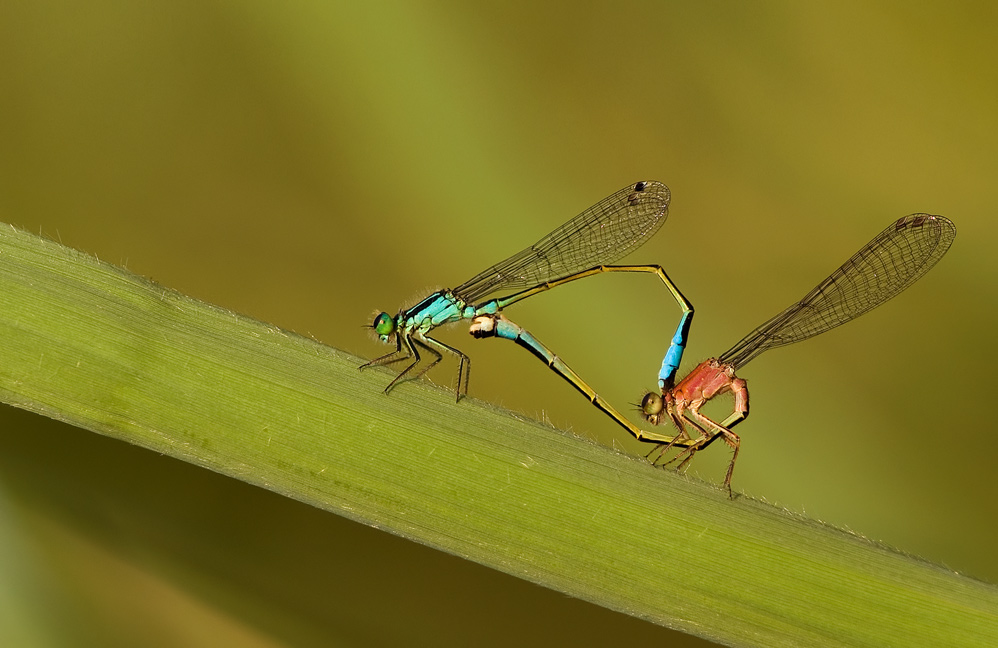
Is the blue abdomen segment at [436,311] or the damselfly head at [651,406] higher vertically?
the blue abdomen segment at [436,311]

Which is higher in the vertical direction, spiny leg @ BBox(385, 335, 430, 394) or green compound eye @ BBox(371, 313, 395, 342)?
green compound eye @ BBox(371, 313, 395, 342)

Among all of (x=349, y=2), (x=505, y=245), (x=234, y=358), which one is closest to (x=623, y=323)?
(x=505, y=245)

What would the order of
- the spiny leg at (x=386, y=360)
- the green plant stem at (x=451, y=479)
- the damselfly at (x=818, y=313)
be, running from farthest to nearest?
the damselfly at (x=818, y=313)
the spiny leg at (x=386, y=360)
the green plant stem at (x=451, y=479)

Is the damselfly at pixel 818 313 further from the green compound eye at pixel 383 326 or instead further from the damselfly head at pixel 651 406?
the green compound eye at pixel 383 326

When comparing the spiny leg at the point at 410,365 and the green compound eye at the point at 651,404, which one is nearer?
the spiny leg at the point at 410,365

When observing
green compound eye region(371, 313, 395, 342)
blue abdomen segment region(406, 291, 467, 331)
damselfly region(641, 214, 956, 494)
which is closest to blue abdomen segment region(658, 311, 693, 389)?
damselfly region(641, 214, 956, 494)

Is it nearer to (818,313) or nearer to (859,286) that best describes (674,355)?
(818,313)

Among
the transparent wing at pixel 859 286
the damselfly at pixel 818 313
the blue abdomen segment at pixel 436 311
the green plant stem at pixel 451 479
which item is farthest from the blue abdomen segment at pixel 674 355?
the green plant stem at pixel 451 479

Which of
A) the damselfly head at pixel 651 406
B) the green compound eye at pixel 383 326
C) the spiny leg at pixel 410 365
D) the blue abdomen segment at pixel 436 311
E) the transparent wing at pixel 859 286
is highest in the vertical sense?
the transparent wing at pixel 859 286

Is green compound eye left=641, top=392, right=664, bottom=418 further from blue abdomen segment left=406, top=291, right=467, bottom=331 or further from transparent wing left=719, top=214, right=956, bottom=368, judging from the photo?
blue abdomen segment left=406, top=291, right=467, bottom=331
